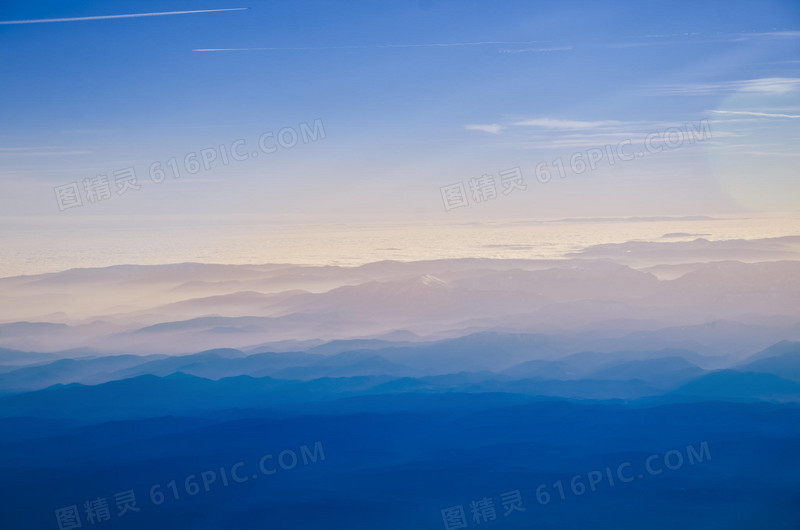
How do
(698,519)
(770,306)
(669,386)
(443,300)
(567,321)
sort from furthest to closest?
(443,300) → (567,321) → (770,306) → (669,386) → (698,519)

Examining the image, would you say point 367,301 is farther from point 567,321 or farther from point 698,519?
point 698,519

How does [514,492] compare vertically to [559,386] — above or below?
below

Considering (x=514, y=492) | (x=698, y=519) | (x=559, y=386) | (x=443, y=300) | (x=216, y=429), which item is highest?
(x=443, y=300)

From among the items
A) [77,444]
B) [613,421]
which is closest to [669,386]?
[613,421]

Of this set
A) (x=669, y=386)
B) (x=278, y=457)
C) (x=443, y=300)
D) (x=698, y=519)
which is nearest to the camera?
(x=698, y=519)

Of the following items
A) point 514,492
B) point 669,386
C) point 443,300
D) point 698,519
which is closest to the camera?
point 698,519

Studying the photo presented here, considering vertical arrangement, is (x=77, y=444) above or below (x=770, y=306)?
above

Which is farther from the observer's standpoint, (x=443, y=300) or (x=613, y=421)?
(x=443, y=300)

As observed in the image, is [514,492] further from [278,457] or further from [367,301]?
[367,301]

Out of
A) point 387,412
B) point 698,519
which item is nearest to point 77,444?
point 387,412
